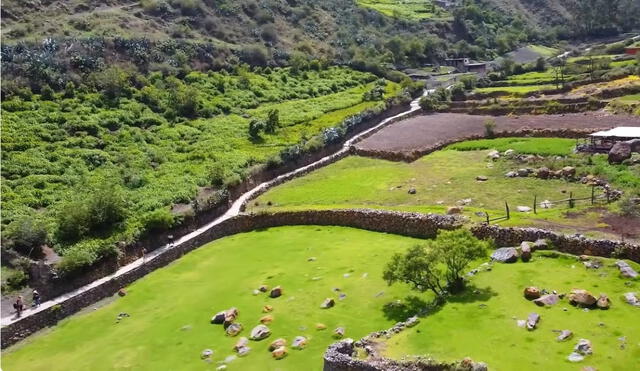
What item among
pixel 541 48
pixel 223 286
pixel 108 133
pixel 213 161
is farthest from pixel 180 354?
pixel 541 48

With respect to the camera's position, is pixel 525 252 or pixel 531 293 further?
pixel 525 252

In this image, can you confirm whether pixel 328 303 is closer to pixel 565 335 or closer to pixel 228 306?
pixel 228 306

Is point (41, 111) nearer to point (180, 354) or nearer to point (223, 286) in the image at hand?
point (223, 286)

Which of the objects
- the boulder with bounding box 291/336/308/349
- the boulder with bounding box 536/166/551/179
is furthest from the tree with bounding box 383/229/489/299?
the boulder with bounding box 536/166/551/179

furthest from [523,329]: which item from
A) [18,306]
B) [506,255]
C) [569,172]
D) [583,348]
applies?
[18,306]

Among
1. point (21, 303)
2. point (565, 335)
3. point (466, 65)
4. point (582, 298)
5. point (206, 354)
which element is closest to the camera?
point (565, 335)

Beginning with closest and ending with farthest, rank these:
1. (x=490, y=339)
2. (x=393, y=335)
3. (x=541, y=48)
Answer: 1. (x=490, y=339)
2. (x=393, y=335)
3. (x=541, y=48)
